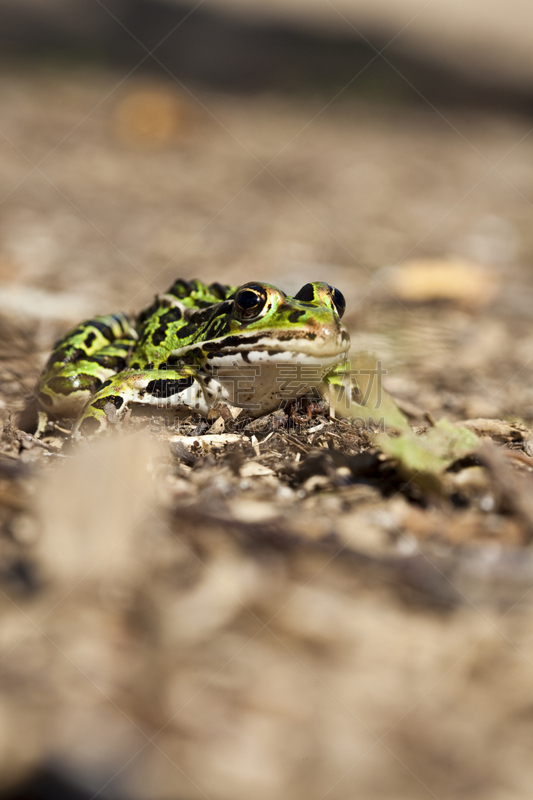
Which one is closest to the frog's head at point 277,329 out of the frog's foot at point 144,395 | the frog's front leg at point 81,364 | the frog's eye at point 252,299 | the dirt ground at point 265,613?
the frog's eye at point 252,299

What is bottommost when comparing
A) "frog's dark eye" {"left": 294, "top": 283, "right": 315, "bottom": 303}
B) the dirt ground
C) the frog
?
the dirt ground

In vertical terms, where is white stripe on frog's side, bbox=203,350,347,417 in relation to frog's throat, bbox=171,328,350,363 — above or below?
below

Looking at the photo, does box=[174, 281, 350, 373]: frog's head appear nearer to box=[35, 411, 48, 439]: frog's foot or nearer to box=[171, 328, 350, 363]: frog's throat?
box=[171, 328, 350, 363]: frog's throat

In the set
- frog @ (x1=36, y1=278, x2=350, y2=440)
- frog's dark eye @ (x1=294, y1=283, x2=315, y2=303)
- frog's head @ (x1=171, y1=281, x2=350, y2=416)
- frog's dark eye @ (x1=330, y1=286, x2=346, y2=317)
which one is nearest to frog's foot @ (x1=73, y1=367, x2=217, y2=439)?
frog @ (x1=36, y1=278, x2=350, y2=440)

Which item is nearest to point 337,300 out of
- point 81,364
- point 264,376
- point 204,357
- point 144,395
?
point 264,376

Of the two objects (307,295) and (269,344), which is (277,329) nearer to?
(269,344)

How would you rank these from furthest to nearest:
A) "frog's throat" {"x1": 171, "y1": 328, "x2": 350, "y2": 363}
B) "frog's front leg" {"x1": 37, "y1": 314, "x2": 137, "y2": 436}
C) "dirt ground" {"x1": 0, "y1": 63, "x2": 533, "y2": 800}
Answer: "frog's front leg" {"x1": 37, "y1": 314, "x2": 137, "y2": 436}
"frog's throat" {"x1": 171, "y1": 328, "x2": 350, "y2": 363}
"dirt ground" {"x1": 0, "y1": 63, "x2": 533, "y2": 800}

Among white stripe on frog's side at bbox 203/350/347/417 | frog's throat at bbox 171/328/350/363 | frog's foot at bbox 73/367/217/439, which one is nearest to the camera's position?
frog's throat at bbox 171/328/350/363

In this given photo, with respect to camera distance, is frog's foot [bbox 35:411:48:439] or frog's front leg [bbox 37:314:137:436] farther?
frog's front leg [bbox 37:314:137:436]
